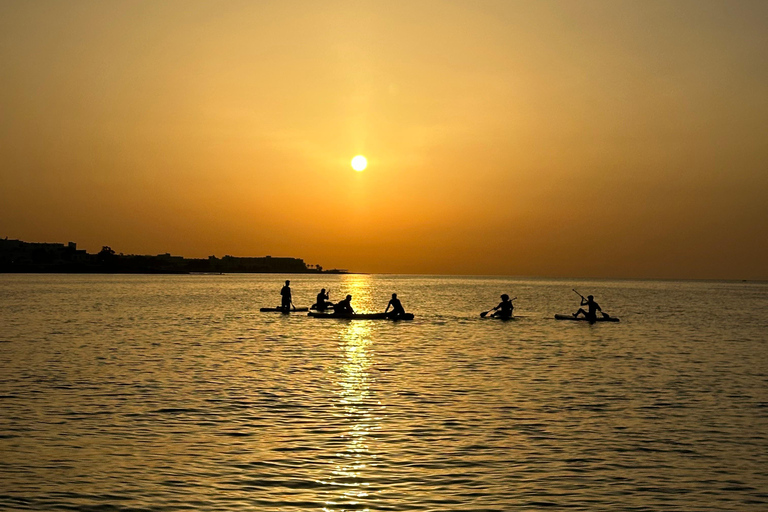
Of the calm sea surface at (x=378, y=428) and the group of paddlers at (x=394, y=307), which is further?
the group of paddlers at (x=394, y=307)

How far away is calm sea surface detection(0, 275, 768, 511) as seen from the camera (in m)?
14.3

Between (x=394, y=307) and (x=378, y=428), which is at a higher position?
(x=394, y=307)

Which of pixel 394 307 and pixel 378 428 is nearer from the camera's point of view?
pixel 378 428

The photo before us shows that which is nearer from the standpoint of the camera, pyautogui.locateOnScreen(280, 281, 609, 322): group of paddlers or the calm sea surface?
the calm sea surface

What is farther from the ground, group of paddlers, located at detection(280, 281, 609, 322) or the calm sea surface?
group of paddlers, located at detection(280, 281, 609, 322)

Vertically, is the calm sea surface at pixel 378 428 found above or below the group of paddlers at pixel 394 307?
below

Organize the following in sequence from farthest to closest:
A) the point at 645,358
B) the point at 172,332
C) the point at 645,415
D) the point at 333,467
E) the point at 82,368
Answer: the point at 172,332, the point at 645,358, the point at 82,368, the point at 645,415, the point at 333,467

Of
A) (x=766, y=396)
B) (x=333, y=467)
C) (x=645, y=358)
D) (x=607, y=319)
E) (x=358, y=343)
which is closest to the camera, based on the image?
(x=333, y=467)

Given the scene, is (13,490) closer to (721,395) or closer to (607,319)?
(721,395)

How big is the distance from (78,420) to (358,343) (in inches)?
963

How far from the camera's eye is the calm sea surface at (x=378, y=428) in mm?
14273

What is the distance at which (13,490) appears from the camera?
14266 millimetres

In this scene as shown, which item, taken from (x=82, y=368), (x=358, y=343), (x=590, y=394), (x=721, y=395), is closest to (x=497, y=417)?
(x=590, y=394)

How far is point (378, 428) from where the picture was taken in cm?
1981
